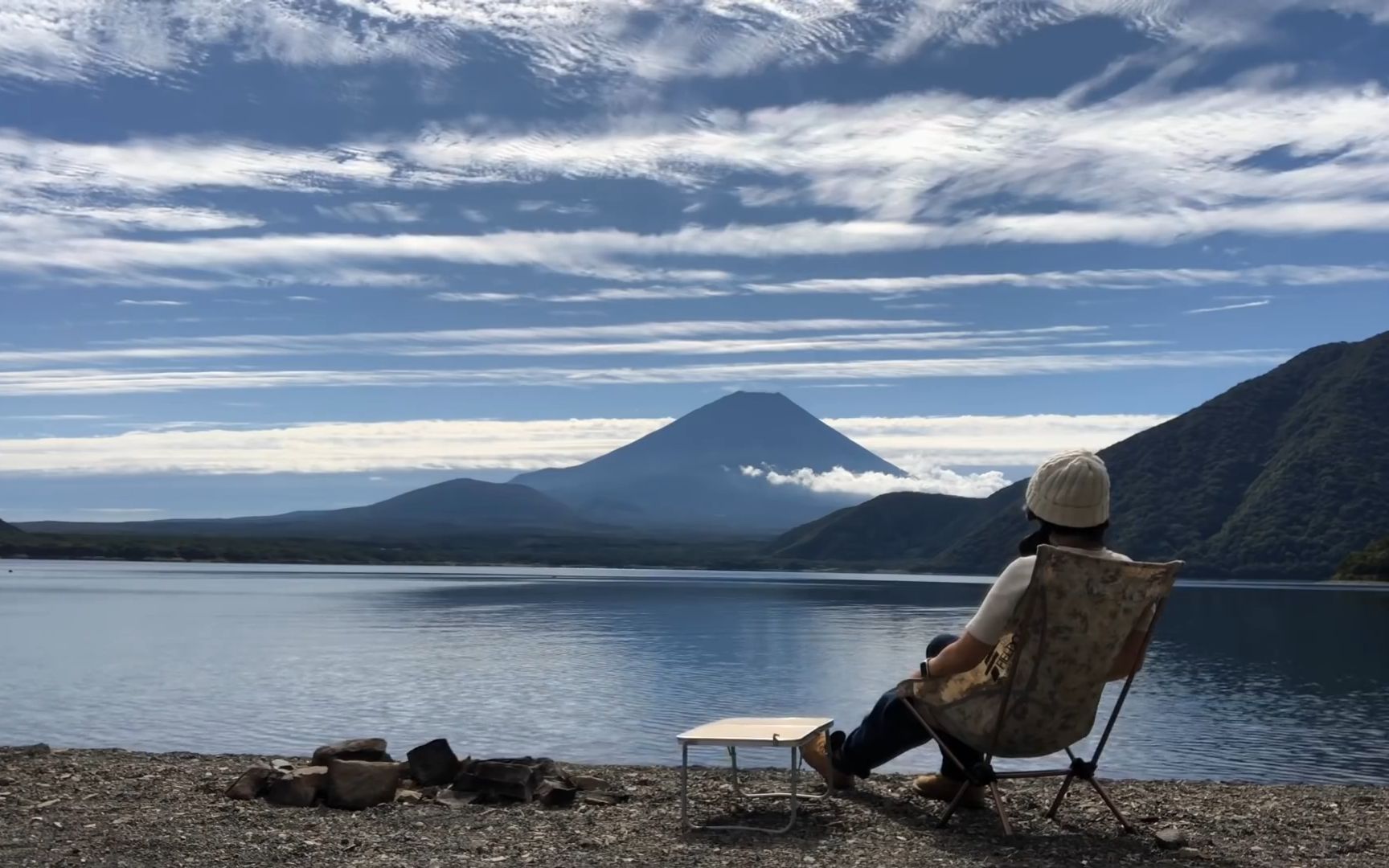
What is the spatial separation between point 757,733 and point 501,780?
210 centimetres

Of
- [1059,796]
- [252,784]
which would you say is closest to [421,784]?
[252,784]

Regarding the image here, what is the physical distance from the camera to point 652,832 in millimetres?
9094

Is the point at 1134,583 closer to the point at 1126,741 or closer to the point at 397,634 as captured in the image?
the point at 1126,741

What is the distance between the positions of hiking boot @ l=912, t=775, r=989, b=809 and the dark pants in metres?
0.06

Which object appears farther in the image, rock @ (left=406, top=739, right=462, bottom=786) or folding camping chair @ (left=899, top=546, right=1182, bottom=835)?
rock @ (left=406, top=739, right=462, bottom=786)

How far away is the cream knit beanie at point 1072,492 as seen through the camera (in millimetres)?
8148

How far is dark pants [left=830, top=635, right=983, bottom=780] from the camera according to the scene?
29.9 ft

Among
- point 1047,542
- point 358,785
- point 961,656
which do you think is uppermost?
point 1047,542

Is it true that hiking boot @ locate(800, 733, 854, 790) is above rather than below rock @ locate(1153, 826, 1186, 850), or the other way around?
above

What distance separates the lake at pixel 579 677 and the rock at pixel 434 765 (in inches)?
436

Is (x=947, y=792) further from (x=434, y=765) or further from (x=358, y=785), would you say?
(x=358, y=785)

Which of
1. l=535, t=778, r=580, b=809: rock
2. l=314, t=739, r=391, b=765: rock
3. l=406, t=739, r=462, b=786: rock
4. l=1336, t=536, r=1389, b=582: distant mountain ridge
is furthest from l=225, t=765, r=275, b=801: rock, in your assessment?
l=1336, t=536, r=1389, b=582: distant mountain ridge

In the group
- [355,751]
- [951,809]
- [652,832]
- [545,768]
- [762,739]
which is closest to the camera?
[951,809]

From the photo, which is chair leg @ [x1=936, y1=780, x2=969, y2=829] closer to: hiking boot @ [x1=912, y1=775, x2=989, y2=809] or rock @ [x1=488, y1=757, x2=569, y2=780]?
hiking boot @ [x1=912, y1=775, x2=989, y2=809]
